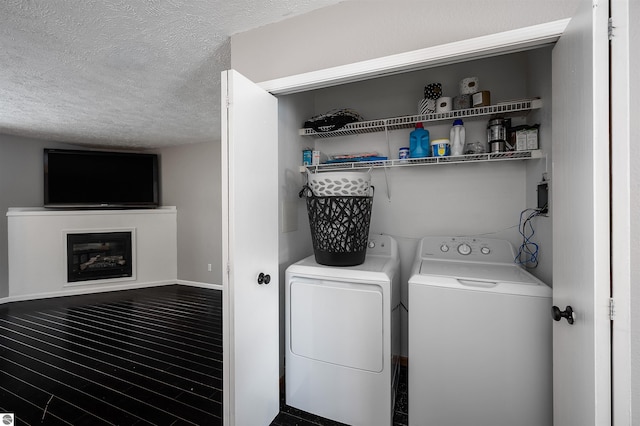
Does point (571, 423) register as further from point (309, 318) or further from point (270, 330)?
point (270, 330)

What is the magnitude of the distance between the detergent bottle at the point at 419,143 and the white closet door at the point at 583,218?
76 centimetres

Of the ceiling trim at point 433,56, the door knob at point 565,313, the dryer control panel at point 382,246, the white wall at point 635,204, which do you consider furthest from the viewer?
the dryer control panel at point 382,246

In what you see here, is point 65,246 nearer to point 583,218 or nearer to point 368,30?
point 368,30

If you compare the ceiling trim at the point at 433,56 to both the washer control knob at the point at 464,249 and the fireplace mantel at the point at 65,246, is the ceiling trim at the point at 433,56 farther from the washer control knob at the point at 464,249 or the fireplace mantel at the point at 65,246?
the fireplace mantel at the point at 65,246

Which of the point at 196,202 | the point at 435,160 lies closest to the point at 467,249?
the point at 435,160

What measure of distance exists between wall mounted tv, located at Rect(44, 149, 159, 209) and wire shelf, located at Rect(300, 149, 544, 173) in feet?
12.3

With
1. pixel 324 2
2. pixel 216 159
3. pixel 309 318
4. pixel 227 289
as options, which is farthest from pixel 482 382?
pixel 216 159

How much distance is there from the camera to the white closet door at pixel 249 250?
48.6 inches

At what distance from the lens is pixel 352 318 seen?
1486 millimetres

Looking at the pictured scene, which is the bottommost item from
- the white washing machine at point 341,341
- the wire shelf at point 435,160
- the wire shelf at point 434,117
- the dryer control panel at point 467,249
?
the white washing machine at point 341,341

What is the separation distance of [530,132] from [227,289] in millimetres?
1758

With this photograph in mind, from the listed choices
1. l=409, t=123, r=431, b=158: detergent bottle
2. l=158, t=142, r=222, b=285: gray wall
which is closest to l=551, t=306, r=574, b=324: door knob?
l=409, t=123, r=431, b=158: detergent bottle

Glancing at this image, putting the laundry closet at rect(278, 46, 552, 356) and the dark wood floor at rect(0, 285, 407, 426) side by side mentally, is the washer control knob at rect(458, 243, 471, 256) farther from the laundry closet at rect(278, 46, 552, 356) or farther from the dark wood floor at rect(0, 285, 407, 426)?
the dark wood floor at rect(0, 285, 407, 426)

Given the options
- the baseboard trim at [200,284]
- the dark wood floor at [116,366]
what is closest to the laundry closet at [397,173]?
the dark wood floor at [116,366]
